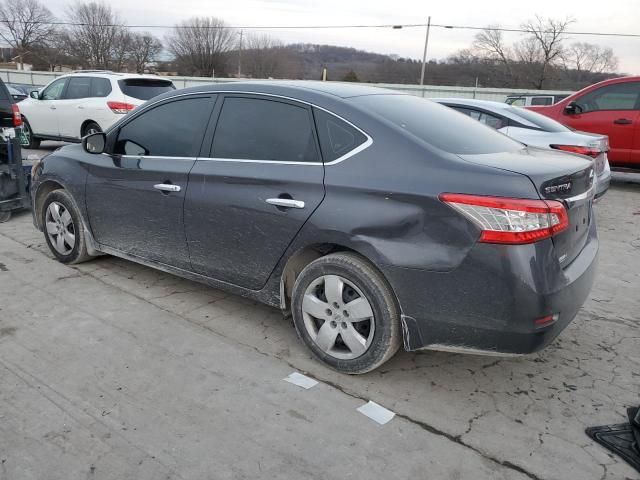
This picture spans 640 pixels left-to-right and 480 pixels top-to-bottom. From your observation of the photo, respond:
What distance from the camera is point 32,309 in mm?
3783

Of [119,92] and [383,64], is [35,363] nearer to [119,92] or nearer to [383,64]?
[119,92]

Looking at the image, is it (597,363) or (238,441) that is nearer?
(238,441)

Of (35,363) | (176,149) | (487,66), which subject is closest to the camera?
(35,363)

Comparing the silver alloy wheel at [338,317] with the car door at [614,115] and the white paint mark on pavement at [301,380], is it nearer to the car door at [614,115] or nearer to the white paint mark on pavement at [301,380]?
the white paint mark on pavement at [301,380]

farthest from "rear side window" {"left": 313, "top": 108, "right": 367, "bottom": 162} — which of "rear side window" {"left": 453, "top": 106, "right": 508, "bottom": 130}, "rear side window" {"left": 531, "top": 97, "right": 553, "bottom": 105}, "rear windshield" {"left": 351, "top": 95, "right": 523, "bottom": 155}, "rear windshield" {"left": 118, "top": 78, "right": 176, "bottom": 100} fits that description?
"rear side window" {"left": 531, "top": 97, "right": 553, "bottom": 105}

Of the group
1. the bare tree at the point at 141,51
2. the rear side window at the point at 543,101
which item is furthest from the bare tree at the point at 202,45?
the rear side window at the point at 543,101

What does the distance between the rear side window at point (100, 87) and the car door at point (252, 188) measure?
837 centimetres

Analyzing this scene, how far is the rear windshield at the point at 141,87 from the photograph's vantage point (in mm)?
10773

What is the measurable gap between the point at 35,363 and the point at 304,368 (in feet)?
5.14

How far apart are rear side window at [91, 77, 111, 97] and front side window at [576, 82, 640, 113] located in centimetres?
908

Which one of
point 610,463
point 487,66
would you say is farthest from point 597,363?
point 487,66

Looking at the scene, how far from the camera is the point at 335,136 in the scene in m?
3.03

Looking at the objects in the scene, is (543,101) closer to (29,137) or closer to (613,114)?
(613,114)

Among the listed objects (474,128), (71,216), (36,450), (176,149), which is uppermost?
(474,128)
